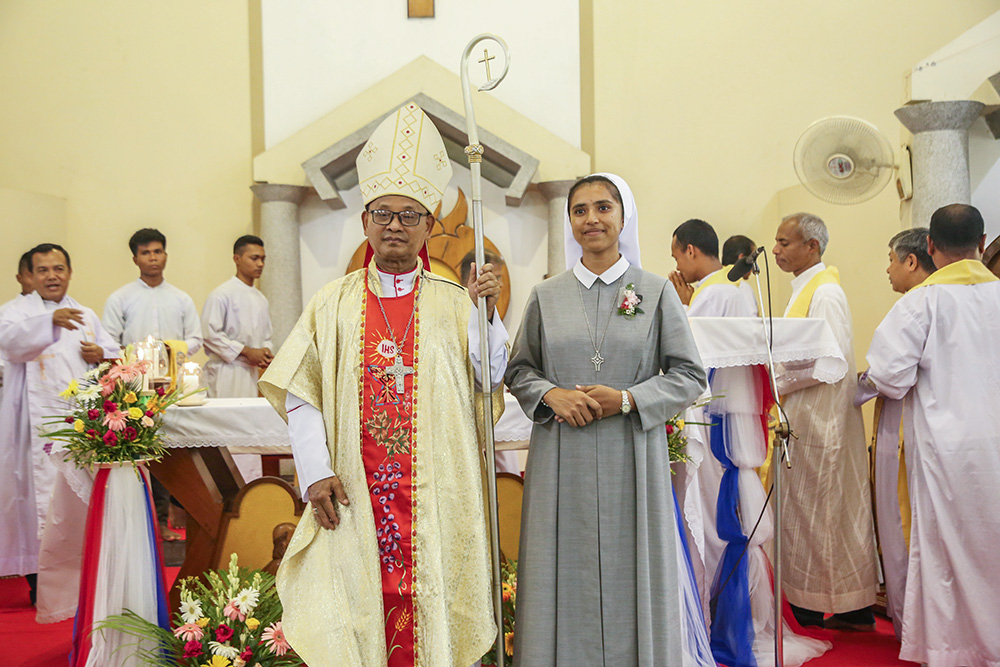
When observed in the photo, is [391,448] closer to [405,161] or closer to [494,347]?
[494,347]

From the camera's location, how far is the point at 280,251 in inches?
294

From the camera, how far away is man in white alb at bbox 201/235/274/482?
6.66m

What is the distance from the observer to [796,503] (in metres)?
4.52

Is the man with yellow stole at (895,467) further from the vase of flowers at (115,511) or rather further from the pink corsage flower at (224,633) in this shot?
the vase of flowers at (115,511)

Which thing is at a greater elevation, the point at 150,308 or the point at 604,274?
the point at 150,308

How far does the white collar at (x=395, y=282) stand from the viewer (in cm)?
300

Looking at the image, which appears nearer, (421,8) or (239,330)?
(239,330)

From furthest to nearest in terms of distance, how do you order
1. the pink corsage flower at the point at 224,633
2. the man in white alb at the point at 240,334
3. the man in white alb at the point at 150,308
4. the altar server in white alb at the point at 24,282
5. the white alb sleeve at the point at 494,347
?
the man in white alb at the point at 240,334, the man in white alb at the point at 150,308, the altar server in white alb at the point at 24,282, the pink corsage flower at the point at 224,633, the white alb sleeve at the point at 494,347

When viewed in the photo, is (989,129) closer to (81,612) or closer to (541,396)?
(541,396)

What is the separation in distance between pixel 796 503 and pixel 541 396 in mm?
2347

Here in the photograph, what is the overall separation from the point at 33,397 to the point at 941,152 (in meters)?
6.62

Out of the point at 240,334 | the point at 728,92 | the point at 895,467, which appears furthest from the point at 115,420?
the point at 728,92

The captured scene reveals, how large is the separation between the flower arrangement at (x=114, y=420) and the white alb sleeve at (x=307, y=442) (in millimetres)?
1236

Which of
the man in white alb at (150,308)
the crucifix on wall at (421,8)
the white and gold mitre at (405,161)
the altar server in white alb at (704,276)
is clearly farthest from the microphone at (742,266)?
the crucifix on wall at (421,8)
